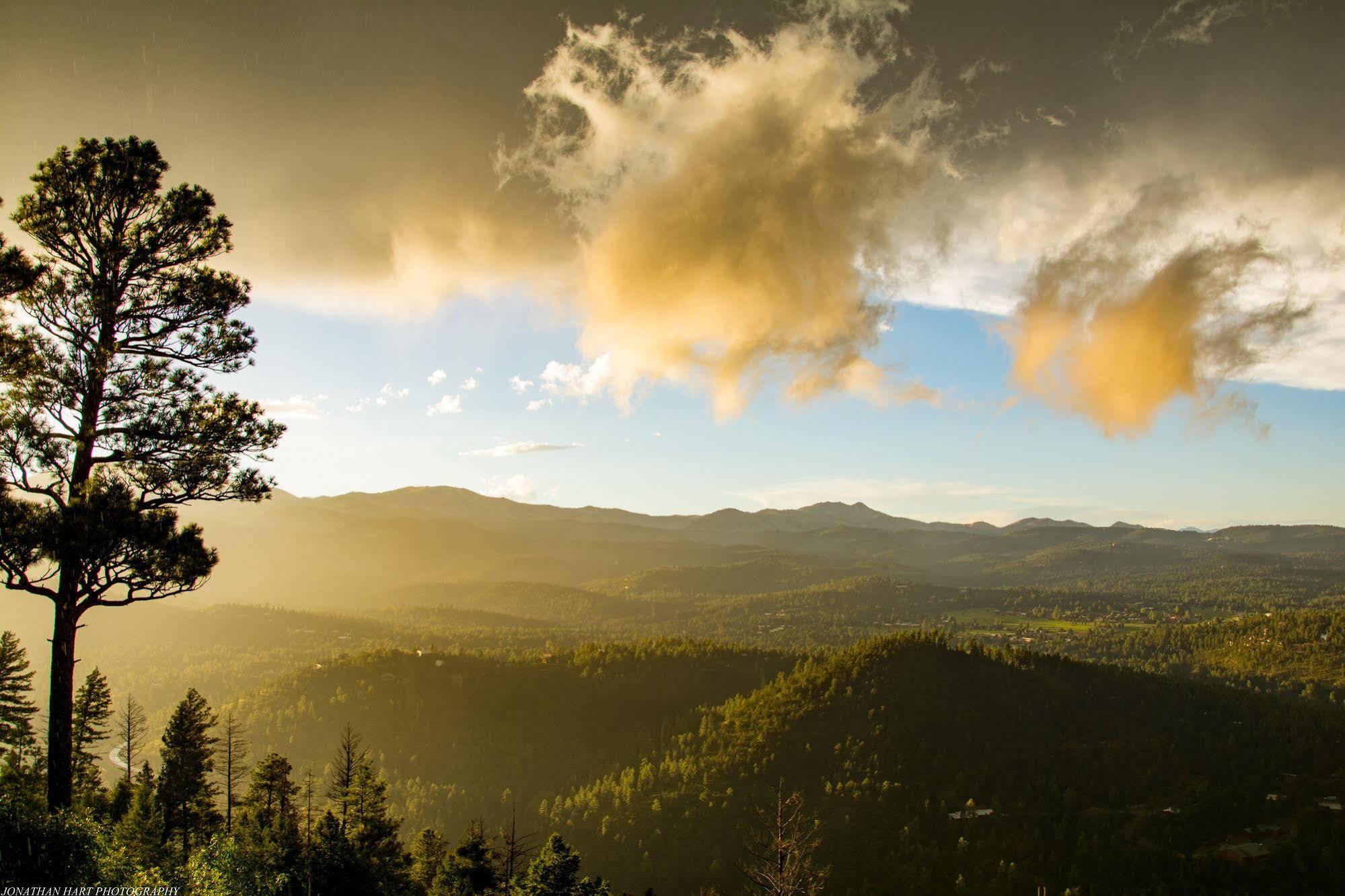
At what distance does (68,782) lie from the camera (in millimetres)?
18953

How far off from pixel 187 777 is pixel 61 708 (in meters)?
38.2

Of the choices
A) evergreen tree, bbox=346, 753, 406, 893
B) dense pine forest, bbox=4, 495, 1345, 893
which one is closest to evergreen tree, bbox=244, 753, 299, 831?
dense pine forest, bbox=4, 495, 1345, 893

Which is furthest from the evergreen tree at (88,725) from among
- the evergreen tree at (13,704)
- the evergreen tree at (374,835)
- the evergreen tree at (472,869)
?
the evergreen tree at (472,869)

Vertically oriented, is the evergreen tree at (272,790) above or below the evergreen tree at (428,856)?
above

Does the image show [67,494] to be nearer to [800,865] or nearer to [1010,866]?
[800,865]

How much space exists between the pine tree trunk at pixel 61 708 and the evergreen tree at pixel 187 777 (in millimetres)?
25371

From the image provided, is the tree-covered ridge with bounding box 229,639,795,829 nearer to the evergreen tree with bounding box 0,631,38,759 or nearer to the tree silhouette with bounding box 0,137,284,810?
the evergreen tree with bounding box 0,631,38,759

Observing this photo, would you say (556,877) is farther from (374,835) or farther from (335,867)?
(374,835)

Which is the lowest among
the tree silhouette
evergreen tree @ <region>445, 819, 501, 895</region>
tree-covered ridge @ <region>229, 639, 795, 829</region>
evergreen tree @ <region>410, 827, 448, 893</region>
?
tree-covered ridge @ <region>229, 639, 795, 829</region>

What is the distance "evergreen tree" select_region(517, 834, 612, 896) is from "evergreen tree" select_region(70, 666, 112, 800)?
93.9 feet

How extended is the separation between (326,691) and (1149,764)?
199 meters

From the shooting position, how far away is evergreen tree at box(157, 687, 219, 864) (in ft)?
139

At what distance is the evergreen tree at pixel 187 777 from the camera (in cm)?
4225

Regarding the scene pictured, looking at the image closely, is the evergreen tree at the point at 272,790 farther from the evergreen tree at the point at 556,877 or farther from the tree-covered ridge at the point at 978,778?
the tree-covered ridge at the point at 978,778
